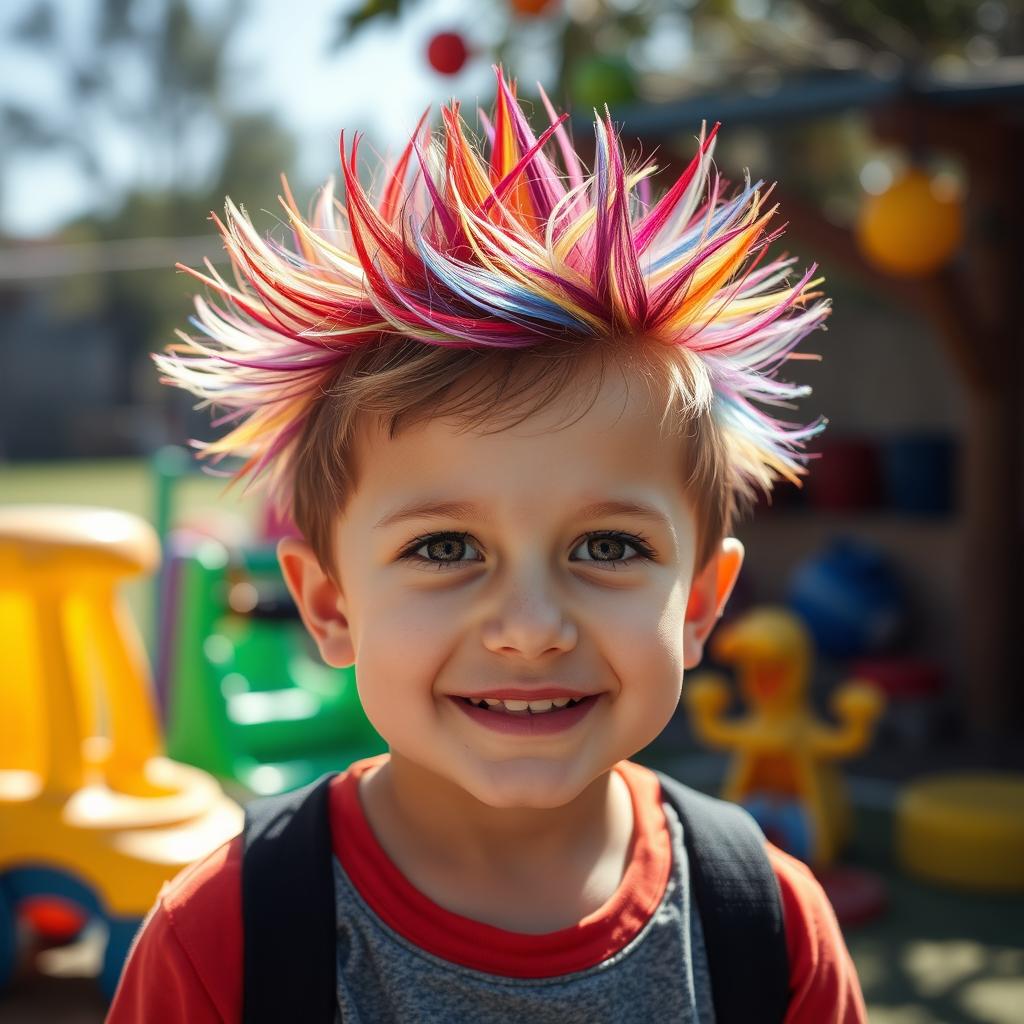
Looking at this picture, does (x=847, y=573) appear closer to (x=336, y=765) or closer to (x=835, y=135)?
(x=336, y=765)

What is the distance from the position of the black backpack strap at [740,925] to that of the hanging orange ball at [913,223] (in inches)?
Answer: 135

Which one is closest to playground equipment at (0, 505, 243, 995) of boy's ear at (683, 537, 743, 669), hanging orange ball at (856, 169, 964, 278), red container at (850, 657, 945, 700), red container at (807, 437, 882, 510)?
boy's ear at (683, 537, 743, 669)

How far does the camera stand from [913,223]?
4453mm

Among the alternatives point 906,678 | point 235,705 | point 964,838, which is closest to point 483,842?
point 964,838

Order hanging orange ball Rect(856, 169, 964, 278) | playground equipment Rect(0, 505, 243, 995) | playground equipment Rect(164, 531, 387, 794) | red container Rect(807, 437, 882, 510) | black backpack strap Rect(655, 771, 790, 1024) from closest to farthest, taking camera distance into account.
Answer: black backpack strap Rect(655, 771, 790, 1024) → playground equipment Rect(0, 505, 243, 995) → playground equipment Rect(164, 531, 387, 794) → hanging orange ball Rect(856, 169, 964, 278) → red container Rect(807, 437, 882, 510)

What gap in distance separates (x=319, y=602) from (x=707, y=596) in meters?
0.43

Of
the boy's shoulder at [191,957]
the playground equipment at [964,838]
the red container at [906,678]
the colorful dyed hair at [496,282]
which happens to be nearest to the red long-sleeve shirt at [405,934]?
the boy's shoulder at [191,957]

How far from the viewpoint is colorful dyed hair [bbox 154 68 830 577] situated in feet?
4.15

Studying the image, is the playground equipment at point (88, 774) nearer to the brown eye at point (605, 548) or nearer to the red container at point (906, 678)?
the brown eye at point (605, 548)

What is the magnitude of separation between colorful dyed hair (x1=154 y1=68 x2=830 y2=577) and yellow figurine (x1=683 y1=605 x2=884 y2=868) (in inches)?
99.3

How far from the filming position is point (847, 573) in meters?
6.34

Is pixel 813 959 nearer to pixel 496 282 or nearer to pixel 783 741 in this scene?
pixel 496 282

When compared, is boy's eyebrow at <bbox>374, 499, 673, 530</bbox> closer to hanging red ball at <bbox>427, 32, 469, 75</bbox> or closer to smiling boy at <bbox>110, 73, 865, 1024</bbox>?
smiling boy at <bbox>110, 73, 865, 1024</bbox>

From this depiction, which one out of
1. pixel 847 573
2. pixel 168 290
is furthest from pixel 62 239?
pixel 847 573
